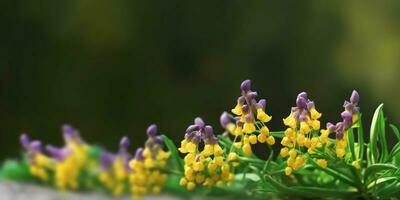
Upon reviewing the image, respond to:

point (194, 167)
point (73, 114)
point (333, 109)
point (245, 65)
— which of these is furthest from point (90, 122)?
point (194, 167)

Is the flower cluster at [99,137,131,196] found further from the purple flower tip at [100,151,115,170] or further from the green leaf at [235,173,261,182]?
the green leaf at [235,173,261,182]

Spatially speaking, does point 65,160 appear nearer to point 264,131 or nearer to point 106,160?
point 106,160

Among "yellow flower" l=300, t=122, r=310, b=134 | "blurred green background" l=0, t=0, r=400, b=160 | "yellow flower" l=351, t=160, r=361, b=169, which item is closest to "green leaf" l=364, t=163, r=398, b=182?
"yellow flower" l=351, t=160, r=361, b=169

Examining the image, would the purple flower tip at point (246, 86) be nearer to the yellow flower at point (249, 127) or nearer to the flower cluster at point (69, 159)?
the yellow flower at point (249, 127)

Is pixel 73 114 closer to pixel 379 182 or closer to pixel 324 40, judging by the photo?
pixel 324 40

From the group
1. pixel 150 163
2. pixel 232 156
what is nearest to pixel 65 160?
pixel 150 163

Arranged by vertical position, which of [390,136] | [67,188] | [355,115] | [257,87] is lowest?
[355,115]

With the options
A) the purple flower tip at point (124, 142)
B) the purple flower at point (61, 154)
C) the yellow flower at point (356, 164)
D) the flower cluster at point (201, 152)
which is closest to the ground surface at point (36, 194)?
the purple flower at point (61, 154)
